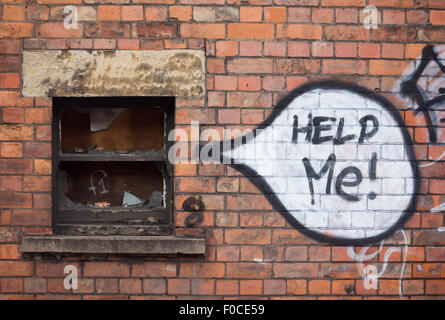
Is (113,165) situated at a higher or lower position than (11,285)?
higher

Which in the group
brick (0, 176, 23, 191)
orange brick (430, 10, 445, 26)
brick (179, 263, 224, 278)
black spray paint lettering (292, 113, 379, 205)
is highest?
orange brick (430, 10, 445, 26)

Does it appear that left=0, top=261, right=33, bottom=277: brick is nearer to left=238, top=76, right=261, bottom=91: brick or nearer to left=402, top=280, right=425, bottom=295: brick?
left=238, top=76, right=261, bottom=91: brick

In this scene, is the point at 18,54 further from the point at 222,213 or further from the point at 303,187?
the point at 303,187

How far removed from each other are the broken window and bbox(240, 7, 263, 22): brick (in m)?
0.74

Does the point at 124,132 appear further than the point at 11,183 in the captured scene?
Yes

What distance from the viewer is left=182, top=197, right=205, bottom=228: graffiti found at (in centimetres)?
267

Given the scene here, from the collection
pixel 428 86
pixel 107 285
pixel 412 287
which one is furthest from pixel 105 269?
pixel 428 86

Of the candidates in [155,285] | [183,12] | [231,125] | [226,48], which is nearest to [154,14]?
[183,12]

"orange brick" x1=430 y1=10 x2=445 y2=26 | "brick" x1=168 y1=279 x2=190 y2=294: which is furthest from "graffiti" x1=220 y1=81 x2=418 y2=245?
"brick" x1=168 y1=279 x2=190 y2=294

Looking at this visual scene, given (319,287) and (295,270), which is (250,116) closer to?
(295,270)

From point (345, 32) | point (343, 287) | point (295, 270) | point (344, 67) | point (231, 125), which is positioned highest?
point (345, 32)

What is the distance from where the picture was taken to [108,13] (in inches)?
104

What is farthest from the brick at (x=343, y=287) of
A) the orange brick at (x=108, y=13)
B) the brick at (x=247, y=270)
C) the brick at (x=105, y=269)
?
the orange brick at (x=108, y=13)

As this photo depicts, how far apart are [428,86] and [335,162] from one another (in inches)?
30.9
